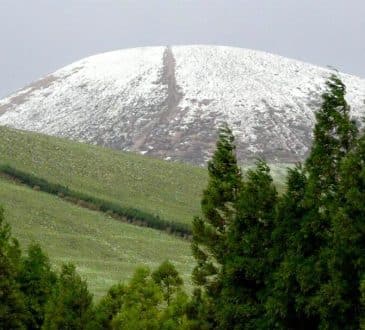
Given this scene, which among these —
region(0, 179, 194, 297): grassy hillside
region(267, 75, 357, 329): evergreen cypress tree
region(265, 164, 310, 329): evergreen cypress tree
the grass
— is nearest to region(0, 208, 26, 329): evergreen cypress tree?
region(265, 164, 310, 329): evergreen cypress tree

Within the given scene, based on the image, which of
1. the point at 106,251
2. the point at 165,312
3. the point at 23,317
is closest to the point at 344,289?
the point at 165,312

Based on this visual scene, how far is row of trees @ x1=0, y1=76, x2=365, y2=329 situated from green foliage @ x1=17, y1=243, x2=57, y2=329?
0.16 meters

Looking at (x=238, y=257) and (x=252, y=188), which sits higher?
(x=252, y=188)

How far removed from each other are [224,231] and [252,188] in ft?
9.64

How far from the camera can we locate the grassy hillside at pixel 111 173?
108500mm

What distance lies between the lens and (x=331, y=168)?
28.8 meters

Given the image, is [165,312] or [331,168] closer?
[331,168]

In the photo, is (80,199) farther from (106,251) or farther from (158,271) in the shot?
(158,271)

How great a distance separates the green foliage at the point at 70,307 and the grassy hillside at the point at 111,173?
2545 inches

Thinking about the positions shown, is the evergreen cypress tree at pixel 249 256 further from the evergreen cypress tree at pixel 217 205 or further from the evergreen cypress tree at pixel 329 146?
the evergreen cypress tree at pixel 329 146

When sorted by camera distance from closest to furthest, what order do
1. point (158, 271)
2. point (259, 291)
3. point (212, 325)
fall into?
point (259, 291), point (212, 325), point (158, 271)

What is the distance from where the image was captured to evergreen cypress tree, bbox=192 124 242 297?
34094 millimetres

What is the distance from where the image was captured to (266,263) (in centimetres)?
3072

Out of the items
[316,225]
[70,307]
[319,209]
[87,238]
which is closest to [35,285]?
[70,307]
